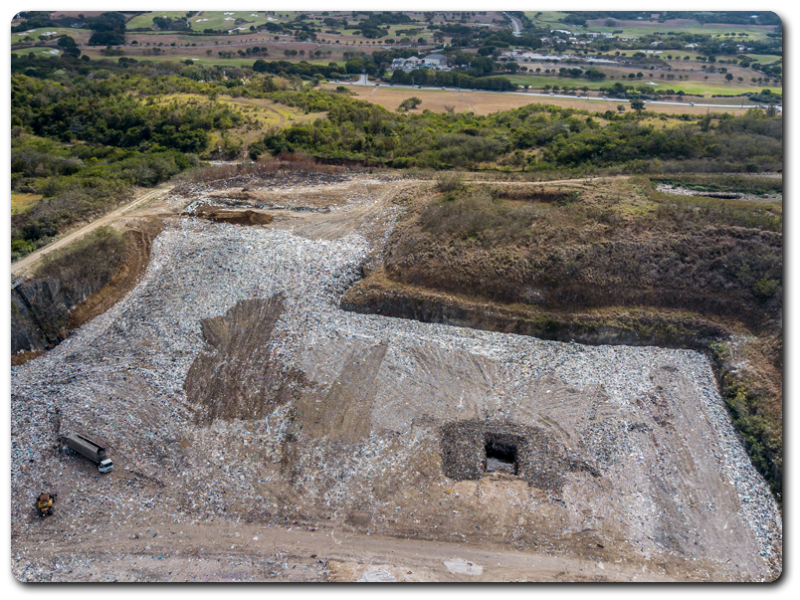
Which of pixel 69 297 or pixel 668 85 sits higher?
pixel 668 85

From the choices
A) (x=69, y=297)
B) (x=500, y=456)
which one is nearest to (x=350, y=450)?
(x=500, y=456)

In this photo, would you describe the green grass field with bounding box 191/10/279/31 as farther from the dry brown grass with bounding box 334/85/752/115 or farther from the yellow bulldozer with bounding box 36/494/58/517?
the yellow bulldozer with bounding box 36/494/58/517

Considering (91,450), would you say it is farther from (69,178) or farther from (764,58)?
(764,58)

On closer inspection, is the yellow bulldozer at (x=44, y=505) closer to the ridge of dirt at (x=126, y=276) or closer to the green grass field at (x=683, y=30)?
the ridge of dirt at (x=126, y=276)

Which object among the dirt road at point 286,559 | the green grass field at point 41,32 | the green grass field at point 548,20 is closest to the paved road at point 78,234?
the dirt road at point 286,559

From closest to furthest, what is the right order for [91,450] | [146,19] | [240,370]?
[91,450] → [240,370] → [146,19]

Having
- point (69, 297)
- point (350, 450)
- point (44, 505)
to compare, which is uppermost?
point (69, 297)
